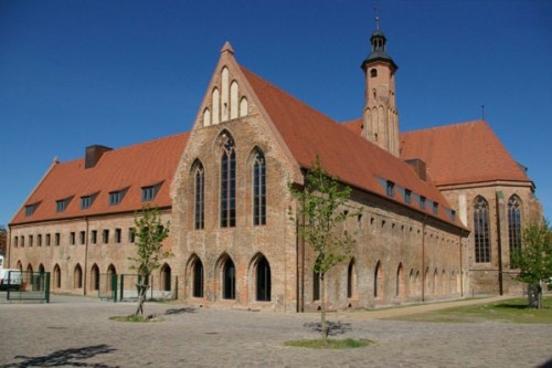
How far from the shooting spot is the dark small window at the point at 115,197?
155 feet

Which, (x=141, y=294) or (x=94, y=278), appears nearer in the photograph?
(x=141, y=294)

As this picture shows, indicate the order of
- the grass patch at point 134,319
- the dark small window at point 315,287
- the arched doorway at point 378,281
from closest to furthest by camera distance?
the grass patch at point 134,319, the dark small window at point 315,287, the arched doorway at point 378,281

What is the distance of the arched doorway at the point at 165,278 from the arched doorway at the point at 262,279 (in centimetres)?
1136

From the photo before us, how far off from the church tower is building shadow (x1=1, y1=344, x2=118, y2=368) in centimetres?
5016

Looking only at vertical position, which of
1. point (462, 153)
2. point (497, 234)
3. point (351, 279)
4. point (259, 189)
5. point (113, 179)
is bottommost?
point (351, 279)

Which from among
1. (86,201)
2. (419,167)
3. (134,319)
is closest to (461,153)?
(419,167)

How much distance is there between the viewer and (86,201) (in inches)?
1983

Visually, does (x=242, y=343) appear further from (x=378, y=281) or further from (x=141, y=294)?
(x=378, y=281)

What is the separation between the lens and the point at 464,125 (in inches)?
2692

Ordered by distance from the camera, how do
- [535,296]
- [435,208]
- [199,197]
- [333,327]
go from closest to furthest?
[333,327], [199,197], [535,296], [435,208]

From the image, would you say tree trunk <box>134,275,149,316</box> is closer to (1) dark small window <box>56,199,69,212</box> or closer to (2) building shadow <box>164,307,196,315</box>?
(2) building shadow <box>164,307,196,315</box>

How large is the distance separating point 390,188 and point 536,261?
1159cm

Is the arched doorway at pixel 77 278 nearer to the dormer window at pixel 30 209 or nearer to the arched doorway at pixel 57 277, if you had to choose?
the arched doorway at pixel 57 277

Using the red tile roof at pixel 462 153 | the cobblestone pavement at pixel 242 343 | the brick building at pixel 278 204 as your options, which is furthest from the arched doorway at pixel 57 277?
the red tile roof at pixel 462 153
